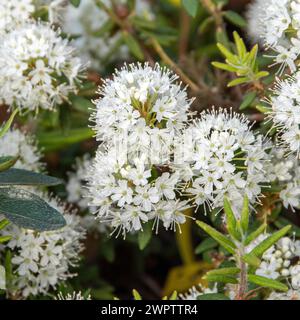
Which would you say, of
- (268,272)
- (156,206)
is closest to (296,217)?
(268,272)

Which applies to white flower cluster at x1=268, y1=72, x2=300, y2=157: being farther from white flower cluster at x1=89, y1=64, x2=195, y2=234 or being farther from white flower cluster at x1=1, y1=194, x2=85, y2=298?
white flower cluster at x1=1, y1=194, x2=85, y2=298

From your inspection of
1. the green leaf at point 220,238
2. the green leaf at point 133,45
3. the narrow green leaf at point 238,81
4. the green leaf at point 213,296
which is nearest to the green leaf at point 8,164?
the green leaf at point 220,238

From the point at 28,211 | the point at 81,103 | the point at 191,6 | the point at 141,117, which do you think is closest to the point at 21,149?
the point at 81,103

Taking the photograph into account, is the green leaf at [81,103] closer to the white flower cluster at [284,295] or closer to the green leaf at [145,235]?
the green leaf at [145,235]

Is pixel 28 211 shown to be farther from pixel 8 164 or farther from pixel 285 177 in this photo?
pixel 285 177

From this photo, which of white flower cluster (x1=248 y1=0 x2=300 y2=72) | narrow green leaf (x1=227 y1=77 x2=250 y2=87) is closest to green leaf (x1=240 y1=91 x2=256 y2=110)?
narrow green leaf (x1=227 y1=77 x2=250 y2=87)
